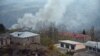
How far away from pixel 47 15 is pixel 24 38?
1.28 feet

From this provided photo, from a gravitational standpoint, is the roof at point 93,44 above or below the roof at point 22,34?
below

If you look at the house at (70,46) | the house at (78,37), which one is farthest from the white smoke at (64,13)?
the house at (70,46)

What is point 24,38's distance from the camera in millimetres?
2588

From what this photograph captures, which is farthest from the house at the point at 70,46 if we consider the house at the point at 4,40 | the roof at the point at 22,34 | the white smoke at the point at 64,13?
the house at the point at 4,40

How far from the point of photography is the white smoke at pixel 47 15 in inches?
104

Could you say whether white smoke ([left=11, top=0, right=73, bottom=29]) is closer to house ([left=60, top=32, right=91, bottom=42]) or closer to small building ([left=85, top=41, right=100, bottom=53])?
house ([left=60, top=32, right=91, bottom=42])

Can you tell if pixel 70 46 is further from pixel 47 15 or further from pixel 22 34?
pixel 22 34

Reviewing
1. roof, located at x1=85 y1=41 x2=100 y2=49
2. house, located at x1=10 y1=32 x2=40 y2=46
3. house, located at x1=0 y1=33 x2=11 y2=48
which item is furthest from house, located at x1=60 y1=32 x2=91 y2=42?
house, located at x1=0 y1=33 x2=11 y2=48

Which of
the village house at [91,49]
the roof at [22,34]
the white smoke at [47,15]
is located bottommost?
the village house at [91,49]

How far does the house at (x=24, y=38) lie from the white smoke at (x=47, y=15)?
90 mm

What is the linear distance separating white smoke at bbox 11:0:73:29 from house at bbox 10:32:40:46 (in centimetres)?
9

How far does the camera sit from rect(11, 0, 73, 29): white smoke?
8.63 feet

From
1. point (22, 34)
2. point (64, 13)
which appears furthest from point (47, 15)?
point (22, 34)

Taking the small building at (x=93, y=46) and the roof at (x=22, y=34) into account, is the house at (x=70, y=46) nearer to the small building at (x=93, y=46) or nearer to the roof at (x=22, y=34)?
the small building at (x=93, y=46)
